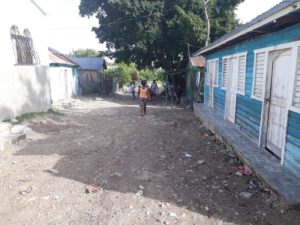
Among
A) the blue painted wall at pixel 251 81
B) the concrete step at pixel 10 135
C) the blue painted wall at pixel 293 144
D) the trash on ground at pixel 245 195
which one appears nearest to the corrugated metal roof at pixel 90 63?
the concrete step at pixel 10 135

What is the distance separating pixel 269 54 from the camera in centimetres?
610

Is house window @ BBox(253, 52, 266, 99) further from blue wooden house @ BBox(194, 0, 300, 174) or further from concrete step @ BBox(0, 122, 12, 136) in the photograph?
concrete step @ BBox(0, 122, 12, 136)

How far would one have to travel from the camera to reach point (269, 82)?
241 inches

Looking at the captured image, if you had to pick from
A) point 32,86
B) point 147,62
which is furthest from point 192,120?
point 147,62

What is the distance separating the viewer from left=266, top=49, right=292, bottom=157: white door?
5.43m

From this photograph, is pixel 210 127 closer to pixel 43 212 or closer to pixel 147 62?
pixel 43 212

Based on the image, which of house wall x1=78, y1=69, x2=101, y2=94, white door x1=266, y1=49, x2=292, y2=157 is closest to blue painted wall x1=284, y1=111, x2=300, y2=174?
white door x1=266, y1=49, x2=292, y2=157

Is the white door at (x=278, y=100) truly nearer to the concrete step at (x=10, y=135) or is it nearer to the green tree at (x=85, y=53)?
the concrete step at (x=10, y=135)

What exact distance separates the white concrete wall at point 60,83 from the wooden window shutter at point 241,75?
12.9m

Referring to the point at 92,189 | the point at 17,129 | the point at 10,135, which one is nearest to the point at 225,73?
the point at 92,189

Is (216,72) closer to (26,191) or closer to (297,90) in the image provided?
(297,90)

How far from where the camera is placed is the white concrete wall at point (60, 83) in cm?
1845

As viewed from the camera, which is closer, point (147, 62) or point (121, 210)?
point (121, 210)

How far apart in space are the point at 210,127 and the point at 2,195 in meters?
6.43
